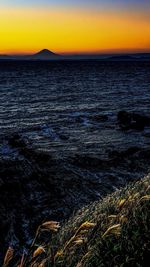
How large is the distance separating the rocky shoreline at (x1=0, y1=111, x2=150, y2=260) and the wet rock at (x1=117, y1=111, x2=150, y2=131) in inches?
Answer: 438

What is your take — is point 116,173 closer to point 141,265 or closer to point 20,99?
point 141,265

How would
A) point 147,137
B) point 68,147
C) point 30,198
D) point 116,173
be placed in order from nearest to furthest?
1. point 30,198
2. point 116,173
3. point 68,147
4. point 147,137

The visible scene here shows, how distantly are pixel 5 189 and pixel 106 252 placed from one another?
13.8 metres

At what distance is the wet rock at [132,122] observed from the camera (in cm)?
4179

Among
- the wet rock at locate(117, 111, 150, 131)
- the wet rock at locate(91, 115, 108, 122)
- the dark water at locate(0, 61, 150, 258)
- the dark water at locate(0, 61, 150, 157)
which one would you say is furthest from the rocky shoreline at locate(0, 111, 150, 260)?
the wet rock at locate(91, 115, 108, 122)

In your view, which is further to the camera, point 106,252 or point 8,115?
point 8,115

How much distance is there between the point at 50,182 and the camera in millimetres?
21906

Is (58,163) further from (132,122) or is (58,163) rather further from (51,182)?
(132,122)

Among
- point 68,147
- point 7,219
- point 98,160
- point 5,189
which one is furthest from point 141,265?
point 68,147

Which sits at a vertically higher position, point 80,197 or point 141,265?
point 141,265

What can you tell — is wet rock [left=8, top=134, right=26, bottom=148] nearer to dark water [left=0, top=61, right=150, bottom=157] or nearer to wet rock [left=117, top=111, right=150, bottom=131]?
dark water [left=0, top=61, right=150, bottom=157]

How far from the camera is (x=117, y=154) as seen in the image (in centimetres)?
2898

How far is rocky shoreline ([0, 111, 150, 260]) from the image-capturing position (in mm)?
17031

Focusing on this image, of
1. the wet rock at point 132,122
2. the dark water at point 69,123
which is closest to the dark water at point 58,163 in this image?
the dark water at point 69,123
